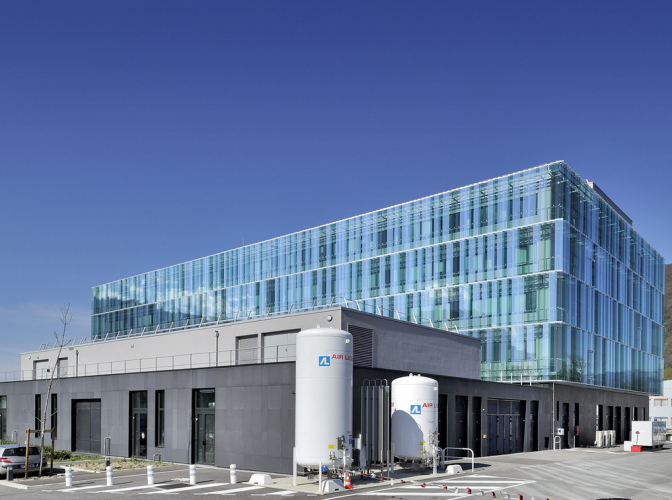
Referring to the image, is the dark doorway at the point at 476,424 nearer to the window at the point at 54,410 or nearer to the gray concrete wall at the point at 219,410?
the gray concrete wall at the point at 219,410

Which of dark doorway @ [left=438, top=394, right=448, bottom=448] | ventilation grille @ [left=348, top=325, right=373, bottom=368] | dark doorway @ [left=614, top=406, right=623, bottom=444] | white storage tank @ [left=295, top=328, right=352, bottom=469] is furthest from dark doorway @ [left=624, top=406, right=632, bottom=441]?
white storage tank @ [left=295, top=328, right=352, bottom=469]

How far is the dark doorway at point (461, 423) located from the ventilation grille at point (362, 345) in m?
5.91

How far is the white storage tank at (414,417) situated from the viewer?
30109mm

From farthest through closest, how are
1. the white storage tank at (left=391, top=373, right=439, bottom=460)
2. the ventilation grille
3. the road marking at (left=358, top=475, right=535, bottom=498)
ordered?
the ventilation grille → the white storage tank at (left=391, top=373, right=439, bottom=460) → the road marking at (left=358, top=475, right=535, bottom=498)

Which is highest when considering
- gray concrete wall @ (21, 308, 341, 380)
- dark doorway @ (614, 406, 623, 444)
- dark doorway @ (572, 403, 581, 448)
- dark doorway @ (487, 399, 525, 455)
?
gray concrete wall @ (21, 308, 341, 380)

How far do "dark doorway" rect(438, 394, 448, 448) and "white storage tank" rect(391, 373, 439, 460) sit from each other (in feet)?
22.6

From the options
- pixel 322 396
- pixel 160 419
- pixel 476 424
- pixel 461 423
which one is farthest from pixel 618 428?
pixel 322 396

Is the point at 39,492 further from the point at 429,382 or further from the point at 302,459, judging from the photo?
the point at 429,382

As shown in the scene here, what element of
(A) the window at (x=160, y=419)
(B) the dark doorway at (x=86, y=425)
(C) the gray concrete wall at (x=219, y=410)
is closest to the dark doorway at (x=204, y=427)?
A: (C) the gray concrete wall at (x=219, y=410)

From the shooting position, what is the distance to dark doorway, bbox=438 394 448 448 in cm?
3712

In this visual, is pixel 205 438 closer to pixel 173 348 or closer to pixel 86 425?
pixel 173 348

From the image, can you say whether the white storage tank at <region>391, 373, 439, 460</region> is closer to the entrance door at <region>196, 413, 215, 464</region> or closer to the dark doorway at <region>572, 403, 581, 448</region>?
the entrance door at <region>196, 413, 215, 464</region>

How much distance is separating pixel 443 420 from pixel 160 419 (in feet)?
49.1

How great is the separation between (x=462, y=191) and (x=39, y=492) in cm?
4712
